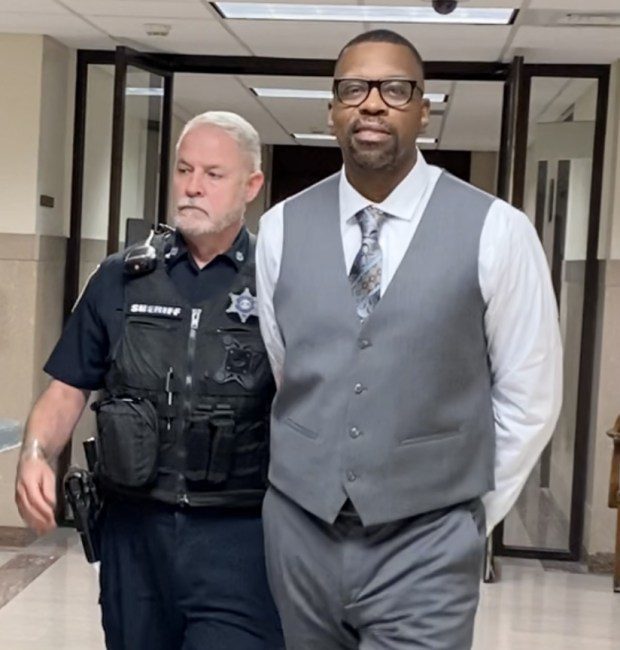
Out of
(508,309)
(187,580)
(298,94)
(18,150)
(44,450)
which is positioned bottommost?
(187,580)

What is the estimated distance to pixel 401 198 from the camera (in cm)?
203

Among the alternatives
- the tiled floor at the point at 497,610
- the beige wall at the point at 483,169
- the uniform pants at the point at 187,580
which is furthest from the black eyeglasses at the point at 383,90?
the beige wall at the point at 483,169

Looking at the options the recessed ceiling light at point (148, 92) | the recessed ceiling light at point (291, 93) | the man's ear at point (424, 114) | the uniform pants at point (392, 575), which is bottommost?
the uniform pants at point (392, 575)

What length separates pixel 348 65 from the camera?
2.00 meters

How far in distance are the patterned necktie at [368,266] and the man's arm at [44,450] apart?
76 cm

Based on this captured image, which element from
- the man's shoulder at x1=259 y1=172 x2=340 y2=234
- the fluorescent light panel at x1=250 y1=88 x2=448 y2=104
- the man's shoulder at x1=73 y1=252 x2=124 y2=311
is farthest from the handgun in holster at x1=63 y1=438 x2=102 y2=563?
the fluorescent light panel at x1=250 y1=88 x2=448 y2=104

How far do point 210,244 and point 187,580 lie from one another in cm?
67

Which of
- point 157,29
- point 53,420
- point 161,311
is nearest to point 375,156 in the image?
point 161,311

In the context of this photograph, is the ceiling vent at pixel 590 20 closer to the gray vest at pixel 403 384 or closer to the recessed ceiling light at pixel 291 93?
the recessed ceiling light at pixel 291 93

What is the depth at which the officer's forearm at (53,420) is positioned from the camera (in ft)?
7.98

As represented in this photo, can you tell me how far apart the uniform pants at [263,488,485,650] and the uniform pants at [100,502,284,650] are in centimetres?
39

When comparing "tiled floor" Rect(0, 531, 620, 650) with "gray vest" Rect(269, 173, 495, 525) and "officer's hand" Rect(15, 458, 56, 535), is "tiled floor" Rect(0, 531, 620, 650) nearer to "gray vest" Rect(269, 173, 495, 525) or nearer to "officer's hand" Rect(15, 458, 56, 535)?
"officer's hand" Rect(15, 458, 56, 535)

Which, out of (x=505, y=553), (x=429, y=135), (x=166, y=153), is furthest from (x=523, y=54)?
(x=429, y=135)

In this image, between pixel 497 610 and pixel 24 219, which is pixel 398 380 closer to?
pixel 497 610
